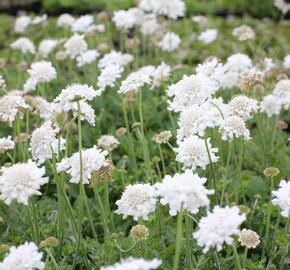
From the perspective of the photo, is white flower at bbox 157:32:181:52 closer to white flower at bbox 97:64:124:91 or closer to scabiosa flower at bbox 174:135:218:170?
white flower at bbox 97:64:124:91

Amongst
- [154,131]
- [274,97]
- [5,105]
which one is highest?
[5,105]

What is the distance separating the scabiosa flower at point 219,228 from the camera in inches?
64.4

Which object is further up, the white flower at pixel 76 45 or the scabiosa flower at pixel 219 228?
the white flower at pixel 76 45

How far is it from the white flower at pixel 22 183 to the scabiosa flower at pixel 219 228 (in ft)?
1.80

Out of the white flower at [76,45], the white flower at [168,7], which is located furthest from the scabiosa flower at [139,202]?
the white flower at [168,7]

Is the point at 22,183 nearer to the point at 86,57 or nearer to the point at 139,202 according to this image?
the point at 139,202

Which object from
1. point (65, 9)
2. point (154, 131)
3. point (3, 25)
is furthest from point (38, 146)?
point (65, 9)

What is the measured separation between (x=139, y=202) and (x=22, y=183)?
43 cm

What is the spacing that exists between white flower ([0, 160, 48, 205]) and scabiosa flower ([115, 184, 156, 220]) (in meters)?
0.34

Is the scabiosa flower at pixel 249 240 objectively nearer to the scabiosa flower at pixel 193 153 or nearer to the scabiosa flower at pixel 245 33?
the scabiosa flower at pixel 193 153

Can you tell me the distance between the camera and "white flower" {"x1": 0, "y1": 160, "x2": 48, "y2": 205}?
179 cm

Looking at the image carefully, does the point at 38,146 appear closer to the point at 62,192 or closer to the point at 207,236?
the point at 62,192

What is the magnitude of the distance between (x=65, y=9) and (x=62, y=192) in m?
6.23

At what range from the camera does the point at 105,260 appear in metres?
2.09
